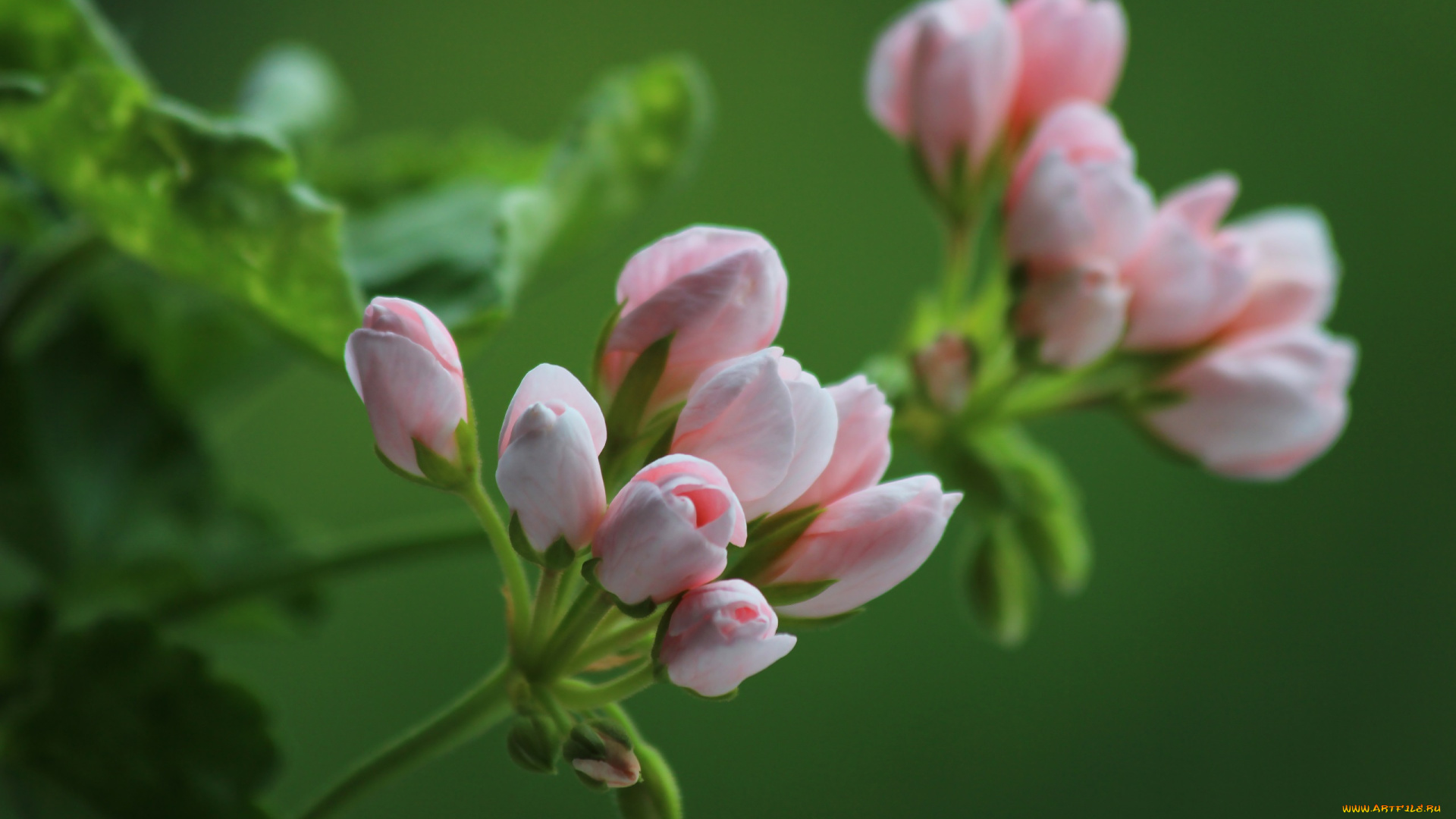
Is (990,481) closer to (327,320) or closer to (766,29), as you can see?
(327,320)

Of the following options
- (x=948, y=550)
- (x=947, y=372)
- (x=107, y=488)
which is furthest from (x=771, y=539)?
(x=948, y=550)

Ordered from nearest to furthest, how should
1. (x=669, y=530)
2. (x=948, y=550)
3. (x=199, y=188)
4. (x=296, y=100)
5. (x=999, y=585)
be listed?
(x=669, y=530) < (x=199, y=188) < (x=999, y=585) < (x=296, y=100) < (x=948, y=550)

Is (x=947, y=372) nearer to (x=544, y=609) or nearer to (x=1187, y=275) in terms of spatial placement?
(x=1187, y=275)

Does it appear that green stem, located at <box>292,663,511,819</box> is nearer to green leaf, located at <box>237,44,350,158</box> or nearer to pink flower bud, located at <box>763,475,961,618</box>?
pink flower bud, located at <box>763,475,961,618</box>

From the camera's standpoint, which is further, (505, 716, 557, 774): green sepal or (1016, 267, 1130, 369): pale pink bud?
(1016, 267, 1130, 369): pale pink bud

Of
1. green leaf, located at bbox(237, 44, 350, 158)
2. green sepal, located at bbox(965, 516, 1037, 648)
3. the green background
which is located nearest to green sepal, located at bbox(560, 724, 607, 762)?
green sepal, located at bbox(965, 516, 1037, 648)

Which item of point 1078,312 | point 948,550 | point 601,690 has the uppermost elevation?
point 1078,312

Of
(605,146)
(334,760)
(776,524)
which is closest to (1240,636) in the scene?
(334,760)
